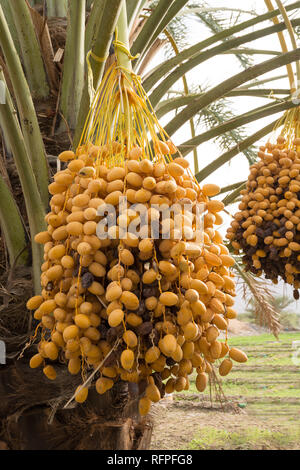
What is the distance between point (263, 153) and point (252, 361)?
12.6ft

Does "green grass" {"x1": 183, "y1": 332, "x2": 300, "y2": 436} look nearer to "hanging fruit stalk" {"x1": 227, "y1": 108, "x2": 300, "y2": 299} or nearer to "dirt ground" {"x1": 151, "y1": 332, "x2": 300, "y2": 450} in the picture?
"dirt ground" {"x1": 151, "y1": 332, "x2": 300, "y2": 450}

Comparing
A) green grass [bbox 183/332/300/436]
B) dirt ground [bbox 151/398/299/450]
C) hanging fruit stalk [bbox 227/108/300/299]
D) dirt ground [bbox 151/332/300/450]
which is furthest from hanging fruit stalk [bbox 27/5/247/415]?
green grass [bbox 183/332/300/436]

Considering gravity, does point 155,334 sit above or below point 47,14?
below

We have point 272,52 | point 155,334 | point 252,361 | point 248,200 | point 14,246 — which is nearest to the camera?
point 155,334

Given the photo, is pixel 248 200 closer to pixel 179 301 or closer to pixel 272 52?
pixel 179 301

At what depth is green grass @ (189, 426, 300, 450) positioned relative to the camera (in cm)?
283

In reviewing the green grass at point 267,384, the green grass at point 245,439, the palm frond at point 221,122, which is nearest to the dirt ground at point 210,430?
the green grass at point 245,439

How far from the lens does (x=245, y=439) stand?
2.96 metres

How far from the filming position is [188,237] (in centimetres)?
55

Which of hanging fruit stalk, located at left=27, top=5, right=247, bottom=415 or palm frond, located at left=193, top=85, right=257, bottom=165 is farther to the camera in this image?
palm frond, located at left=193, top=85, right=257, bottom=165

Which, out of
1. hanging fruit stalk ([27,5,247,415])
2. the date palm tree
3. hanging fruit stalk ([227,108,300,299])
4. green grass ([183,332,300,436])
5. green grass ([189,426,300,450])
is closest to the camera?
hanging fruit stalk ([27,5,247,415])

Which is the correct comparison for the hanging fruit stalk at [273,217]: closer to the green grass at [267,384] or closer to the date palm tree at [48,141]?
the date palm tree at [48,141]

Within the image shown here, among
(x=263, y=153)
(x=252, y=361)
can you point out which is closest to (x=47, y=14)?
(x=263, y=153)

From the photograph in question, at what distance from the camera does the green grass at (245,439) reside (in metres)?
2.83
